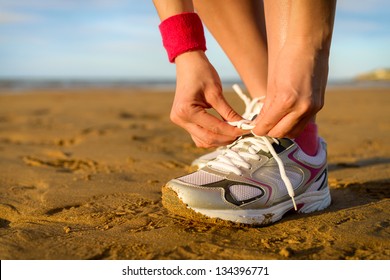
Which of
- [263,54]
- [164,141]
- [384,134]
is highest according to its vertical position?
[263,54]

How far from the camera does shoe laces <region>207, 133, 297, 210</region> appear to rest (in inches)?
65.0

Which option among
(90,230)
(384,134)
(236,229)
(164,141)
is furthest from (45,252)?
(384,134)

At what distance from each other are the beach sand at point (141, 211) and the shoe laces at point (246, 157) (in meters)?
0.17

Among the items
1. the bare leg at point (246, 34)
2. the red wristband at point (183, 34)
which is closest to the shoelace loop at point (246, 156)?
the red wristband at point (183, 34)

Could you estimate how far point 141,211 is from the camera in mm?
1668

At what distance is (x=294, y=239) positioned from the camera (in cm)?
139

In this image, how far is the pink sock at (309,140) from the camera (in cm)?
180

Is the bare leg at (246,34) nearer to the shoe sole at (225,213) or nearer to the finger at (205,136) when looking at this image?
the finger at (205,136)

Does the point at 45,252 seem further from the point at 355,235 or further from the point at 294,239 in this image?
the point at 355,235

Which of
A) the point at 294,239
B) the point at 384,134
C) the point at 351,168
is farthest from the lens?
the point at 384,134

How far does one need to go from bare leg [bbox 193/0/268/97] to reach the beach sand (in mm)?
619

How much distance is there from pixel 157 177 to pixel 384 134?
2223mm

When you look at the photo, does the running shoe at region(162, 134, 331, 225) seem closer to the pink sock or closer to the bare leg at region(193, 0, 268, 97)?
the pink sock

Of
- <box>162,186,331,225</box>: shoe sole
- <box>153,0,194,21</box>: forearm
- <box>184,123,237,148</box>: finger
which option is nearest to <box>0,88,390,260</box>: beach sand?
<box>162,186,331,225</box>: shoe sole
